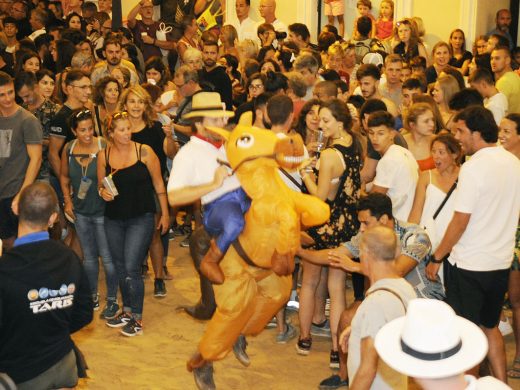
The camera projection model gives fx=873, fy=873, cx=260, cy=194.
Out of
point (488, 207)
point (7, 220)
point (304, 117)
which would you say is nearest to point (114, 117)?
point (7, 220)

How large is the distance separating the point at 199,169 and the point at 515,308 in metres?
2.60

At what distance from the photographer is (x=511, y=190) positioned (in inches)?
217

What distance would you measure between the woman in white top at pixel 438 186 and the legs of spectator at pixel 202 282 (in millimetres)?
1554

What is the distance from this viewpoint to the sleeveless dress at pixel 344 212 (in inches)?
249

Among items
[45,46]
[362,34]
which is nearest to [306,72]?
[362,34]

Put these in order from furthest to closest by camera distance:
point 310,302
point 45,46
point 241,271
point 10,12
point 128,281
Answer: point 10,12
point 45,46
point 128,281
point 310,302
point 241,271

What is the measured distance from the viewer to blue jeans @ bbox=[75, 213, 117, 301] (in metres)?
7.14

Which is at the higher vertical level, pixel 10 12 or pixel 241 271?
pixel 10 12

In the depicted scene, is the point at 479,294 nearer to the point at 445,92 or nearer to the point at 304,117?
the point at 304,117

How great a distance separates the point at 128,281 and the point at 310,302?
4.99ft

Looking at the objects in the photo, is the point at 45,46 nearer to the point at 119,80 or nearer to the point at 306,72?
the point at 119,80

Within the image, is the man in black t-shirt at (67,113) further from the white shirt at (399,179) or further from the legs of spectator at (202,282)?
the white shirt at (399,179)

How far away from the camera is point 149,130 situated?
752 cm

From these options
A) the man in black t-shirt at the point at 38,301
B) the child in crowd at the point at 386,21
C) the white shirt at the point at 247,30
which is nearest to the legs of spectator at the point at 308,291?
the man in black t-shirt at the point at 38,301
